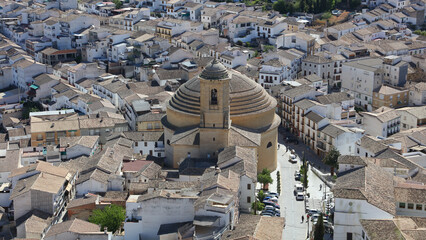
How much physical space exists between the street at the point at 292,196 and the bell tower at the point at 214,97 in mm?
5606

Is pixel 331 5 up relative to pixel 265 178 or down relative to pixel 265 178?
up

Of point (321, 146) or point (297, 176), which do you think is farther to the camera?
point (321, 146)

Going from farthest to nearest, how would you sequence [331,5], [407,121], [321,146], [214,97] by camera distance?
[331,5] → [407,121] → [321,146] → [214,97]

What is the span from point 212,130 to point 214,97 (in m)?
2.17

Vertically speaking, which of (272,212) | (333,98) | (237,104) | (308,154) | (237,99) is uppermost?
(237,99)

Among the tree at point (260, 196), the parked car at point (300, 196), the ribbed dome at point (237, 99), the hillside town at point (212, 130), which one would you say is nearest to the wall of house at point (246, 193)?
the hillside town at point (212, 130)

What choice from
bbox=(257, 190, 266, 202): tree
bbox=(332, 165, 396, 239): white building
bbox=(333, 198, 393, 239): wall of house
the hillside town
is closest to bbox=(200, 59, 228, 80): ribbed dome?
the hillside town

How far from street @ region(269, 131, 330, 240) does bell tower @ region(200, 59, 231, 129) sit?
561 cm

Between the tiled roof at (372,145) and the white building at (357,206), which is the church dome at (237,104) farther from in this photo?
the white building at (357,206)

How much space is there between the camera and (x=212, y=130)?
1768 inches

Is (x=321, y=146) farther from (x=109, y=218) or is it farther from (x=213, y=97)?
(x=109, y=218)

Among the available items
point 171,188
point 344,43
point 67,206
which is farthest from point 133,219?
point 344,43

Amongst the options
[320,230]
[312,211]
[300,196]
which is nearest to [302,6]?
[300,196]

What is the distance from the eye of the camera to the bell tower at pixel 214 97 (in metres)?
44.1
